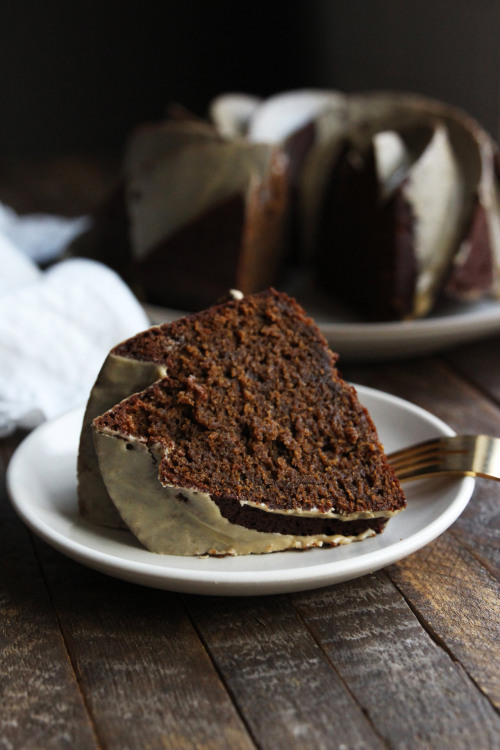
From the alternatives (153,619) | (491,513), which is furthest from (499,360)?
(153,619)

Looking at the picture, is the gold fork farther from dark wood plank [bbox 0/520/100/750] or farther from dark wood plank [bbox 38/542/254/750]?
dark wood plank [bbox 0/520/100/750]

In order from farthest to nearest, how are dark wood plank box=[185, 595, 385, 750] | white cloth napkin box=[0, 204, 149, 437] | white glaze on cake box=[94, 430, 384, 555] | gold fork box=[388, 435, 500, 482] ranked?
white cloth napkin box=[0, 204, 149, 437] < gold fork box=[388, 435, 500, 482] < white glaze on cake box=[94, 430, 384, 555] < dark wood plank box=[185, 595, 385, 750]

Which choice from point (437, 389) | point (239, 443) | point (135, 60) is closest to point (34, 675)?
point (239, 443)

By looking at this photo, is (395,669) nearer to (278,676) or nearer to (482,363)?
(278,676)

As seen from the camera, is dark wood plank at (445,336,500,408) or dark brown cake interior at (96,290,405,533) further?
dark wood plank at (445,336,500,408)

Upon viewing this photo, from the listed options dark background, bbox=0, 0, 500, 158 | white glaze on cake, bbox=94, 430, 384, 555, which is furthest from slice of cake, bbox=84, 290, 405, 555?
dark background, bbox=0, 0, 500, 158

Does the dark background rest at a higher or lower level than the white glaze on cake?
lower

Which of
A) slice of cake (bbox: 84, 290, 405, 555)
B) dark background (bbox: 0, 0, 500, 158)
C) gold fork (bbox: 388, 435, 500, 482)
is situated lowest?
dark background (bbox: 0, 0, 500, 158)
